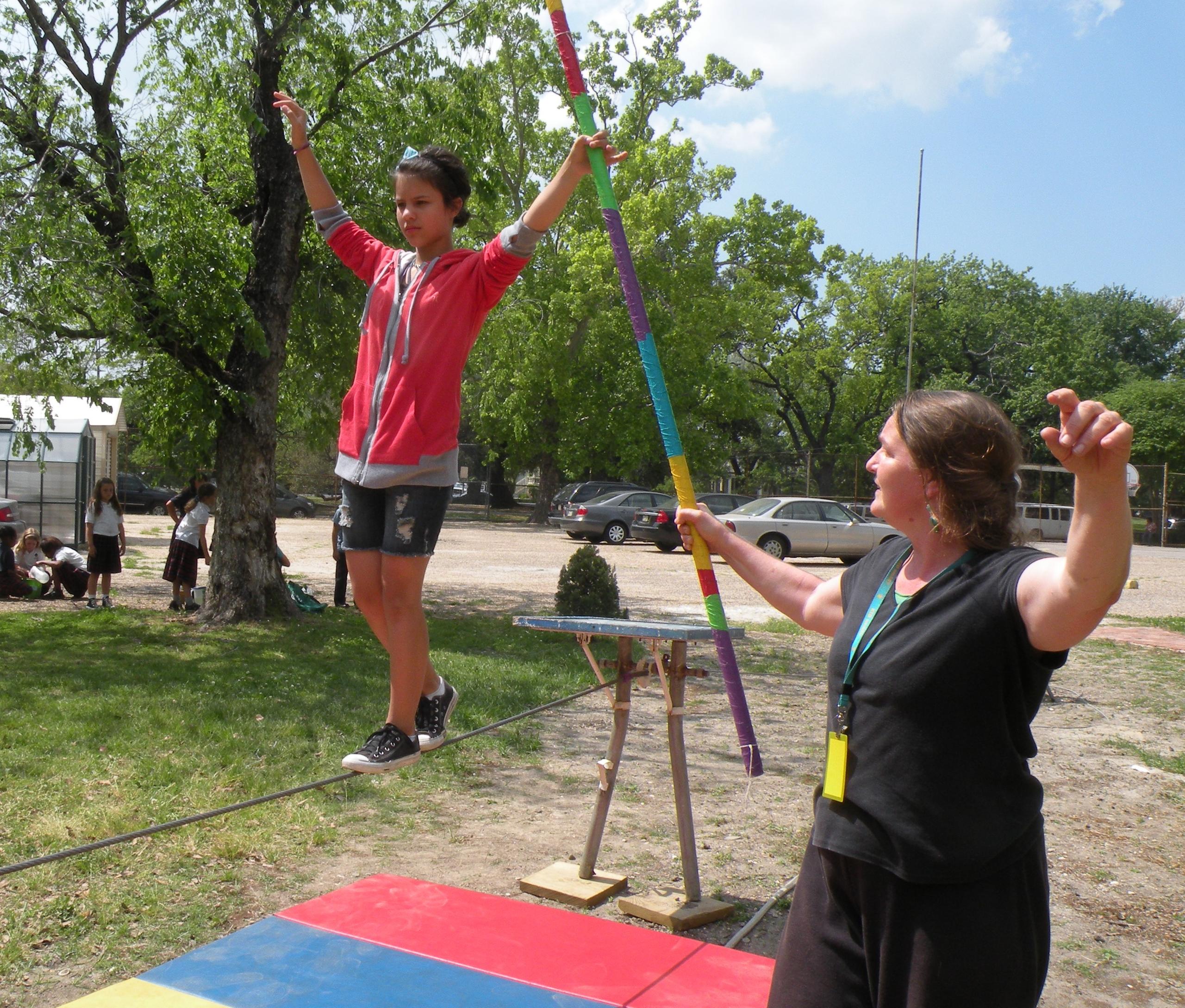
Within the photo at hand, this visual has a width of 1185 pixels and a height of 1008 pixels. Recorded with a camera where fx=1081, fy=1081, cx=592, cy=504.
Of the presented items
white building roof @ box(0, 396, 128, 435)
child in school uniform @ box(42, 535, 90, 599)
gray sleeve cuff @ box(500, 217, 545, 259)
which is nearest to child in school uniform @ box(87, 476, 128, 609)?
child in school uniform @ box(42, 535, 90, 599)

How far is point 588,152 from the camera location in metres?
2.85

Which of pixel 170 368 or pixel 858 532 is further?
pixel 858 532

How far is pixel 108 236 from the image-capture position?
9836mm

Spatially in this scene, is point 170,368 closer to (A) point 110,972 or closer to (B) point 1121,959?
(A) point 110,972

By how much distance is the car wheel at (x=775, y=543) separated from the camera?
20.5m

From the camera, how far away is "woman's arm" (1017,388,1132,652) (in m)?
1.54

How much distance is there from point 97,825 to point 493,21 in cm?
908

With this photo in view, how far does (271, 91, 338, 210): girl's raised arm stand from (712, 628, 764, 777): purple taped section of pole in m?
1.68

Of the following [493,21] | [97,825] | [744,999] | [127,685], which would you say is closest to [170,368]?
[127,685]

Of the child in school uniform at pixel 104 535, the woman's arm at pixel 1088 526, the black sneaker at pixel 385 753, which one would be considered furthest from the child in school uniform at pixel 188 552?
the woman's arm at pixel 1088 526

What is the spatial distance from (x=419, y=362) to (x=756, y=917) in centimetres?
268

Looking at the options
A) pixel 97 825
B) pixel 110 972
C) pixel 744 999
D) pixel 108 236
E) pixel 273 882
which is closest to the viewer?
pixel 744 999

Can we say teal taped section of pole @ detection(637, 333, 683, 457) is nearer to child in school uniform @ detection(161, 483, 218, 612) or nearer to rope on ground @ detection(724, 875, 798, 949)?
rope on ground @ detection(724, 875, 798, 949)

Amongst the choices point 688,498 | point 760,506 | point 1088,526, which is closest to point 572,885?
point 688,498
